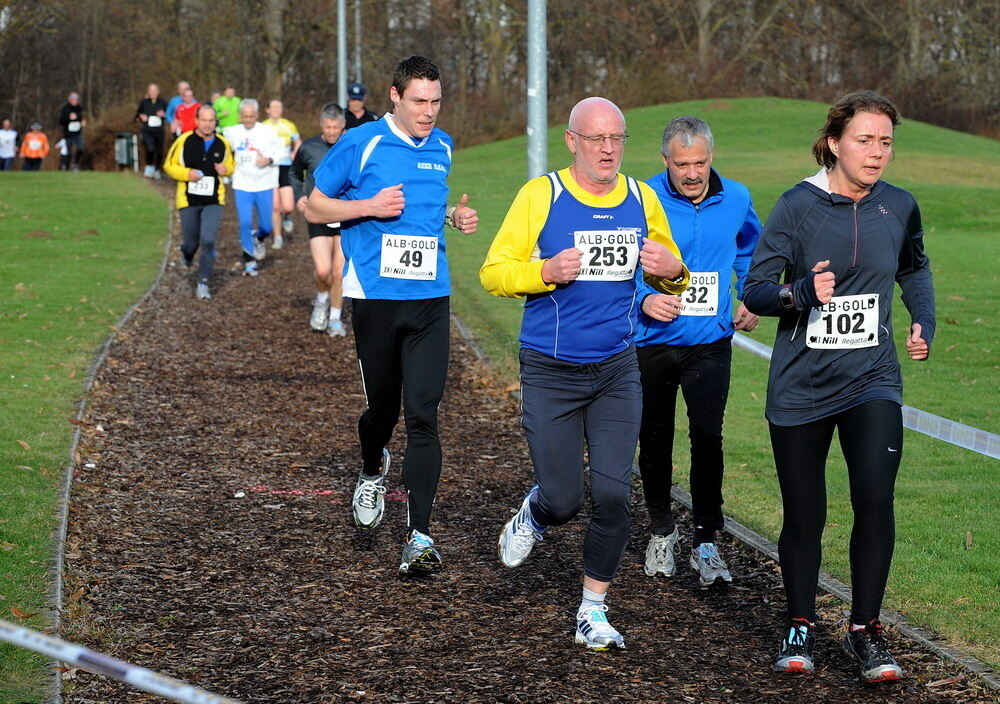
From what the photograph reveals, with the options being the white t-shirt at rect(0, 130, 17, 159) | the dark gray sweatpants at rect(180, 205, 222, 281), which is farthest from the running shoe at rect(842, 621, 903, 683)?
the white t-shirt at rect(0, 130, 17, 159)

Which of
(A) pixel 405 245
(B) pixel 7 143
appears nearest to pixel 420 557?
(A) pixel 405 245

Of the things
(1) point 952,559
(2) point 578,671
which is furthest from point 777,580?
(2) point 578,671

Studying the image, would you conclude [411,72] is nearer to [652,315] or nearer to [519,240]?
[519,240]

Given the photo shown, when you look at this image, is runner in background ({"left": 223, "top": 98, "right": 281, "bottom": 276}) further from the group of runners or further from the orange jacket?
the orange jacket

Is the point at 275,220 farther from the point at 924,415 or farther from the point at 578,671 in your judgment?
the point at 578,671

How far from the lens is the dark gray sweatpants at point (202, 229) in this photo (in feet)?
51.2

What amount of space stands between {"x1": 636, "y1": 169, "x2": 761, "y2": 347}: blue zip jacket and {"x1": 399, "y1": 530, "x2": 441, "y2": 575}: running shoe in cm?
138

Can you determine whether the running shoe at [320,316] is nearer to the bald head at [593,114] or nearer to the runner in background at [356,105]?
the runner in background at [356,105]

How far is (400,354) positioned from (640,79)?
4888 cm

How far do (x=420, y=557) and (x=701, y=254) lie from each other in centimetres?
194

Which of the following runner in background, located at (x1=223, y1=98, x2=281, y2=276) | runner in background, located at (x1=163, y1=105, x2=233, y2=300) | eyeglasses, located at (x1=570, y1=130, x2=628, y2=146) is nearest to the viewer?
eyeglasses, located at (x1=570, y1=130, x2=628, y2=146)

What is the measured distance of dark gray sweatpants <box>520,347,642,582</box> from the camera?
5.33 m

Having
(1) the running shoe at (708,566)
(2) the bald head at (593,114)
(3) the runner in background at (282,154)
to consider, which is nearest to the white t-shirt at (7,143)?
(3) the runner in background at (282,154)

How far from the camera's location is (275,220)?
21.2m
